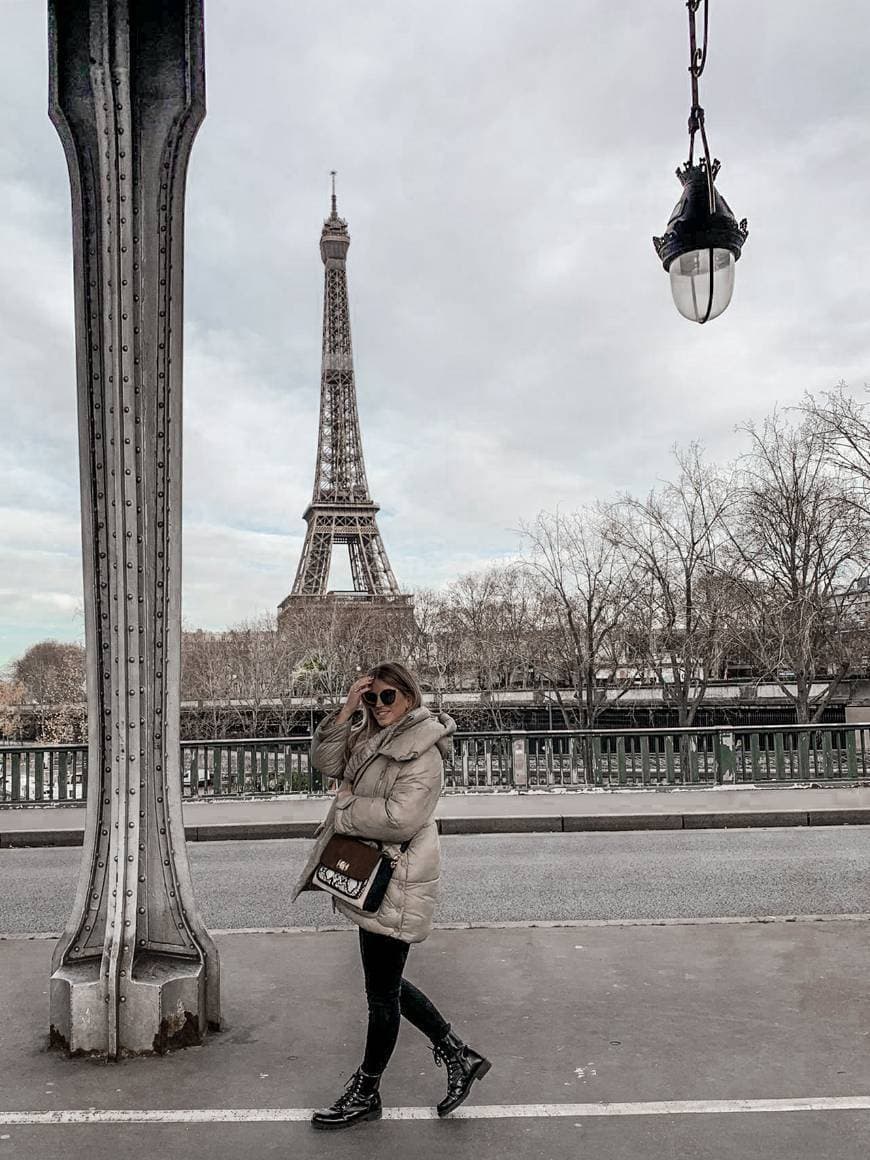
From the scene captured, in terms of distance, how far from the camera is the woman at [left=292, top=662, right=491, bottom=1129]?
3812mm

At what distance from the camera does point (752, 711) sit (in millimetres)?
38156

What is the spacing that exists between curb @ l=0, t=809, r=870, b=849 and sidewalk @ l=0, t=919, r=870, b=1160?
6.16 metres

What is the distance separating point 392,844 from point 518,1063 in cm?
131

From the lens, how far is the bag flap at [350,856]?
3838 millimetres

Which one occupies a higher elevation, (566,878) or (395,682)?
(395,682)

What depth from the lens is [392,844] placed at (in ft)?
12.7

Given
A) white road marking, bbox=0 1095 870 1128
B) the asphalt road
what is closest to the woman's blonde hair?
white road marking, bbox=0 1095 870 1128

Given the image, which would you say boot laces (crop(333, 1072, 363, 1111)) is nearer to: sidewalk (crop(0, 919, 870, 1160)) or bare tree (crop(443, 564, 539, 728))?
sidewalk (crop(0, 919, 870, 1160))

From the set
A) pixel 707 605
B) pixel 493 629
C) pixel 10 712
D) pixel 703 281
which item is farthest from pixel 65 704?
pixel 703 281

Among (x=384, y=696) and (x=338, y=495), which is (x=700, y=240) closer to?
(x=384, y=696)

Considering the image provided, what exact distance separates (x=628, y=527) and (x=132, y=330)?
80.6ft

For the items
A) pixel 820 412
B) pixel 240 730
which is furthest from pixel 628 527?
pixel 240 730

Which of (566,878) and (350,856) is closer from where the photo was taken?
(350,856)

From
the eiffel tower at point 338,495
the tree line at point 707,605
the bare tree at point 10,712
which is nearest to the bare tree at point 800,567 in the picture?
the tree line at point 707,605
